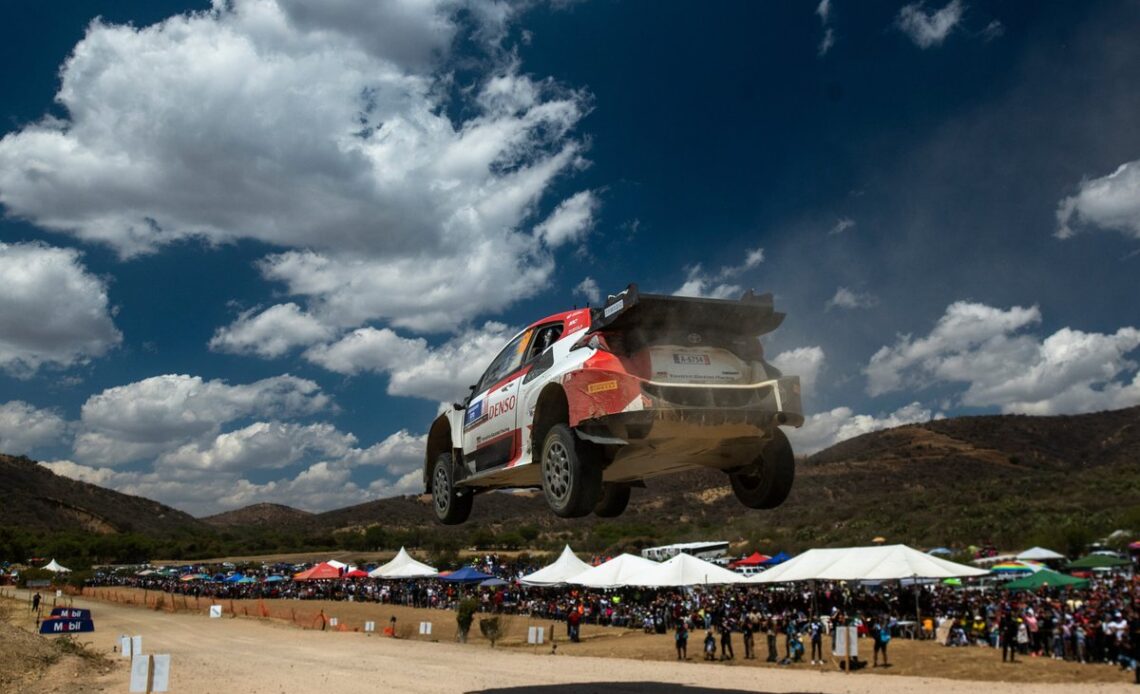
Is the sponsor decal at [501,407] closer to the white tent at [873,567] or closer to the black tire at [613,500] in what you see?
the black tire at [613,500]

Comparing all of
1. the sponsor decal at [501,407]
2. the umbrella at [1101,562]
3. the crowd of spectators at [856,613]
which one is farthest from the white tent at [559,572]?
the sponsor decal at [501,407]

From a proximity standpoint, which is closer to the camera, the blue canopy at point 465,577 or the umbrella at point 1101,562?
the umbrella at point 1101,562

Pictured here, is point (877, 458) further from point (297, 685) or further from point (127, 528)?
point (127, 528)

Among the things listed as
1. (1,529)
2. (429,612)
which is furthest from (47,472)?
(429,612)

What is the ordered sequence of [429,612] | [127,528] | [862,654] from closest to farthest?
[862,654]
[429,612]
[127,528]

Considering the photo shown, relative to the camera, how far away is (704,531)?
61.1m

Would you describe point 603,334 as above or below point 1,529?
above

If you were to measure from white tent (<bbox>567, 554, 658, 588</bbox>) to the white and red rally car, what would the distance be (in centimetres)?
2486

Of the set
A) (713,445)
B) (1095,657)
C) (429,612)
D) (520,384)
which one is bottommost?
(429,612)

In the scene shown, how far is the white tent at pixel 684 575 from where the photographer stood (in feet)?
101

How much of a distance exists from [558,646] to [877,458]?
5078cm

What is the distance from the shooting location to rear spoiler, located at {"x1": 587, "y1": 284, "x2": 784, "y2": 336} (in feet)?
24.2

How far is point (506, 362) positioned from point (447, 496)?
2.15 meters

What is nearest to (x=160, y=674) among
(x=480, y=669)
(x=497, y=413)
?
(x=497, y=413)
